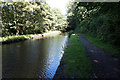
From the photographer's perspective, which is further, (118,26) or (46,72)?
(118,26)

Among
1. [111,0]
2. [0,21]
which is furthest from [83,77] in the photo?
[0,21]

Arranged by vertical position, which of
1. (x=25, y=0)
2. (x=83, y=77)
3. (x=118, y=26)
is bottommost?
(x=83, y=77)

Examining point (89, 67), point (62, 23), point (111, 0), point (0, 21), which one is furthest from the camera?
point (62, 23)

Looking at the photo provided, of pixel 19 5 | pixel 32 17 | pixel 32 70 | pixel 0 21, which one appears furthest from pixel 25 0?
pixel 32 70

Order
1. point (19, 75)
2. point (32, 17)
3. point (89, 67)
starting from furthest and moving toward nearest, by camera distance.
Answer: point (32, 17) < point (19, 75) < point (89, 67)

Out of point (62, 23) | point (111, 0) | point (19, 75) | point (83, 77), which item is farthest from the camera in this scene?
point (62, 23)

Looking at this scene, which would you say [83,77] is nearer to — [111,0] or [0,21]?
[111,0]

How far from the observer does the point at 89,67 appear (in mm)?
4141

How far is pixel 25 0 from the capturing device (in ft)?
72.2

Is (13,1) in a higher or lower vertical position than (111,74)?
higher

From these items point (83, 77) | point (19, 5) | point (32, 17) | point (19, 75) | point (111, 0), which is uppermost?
A: point (19, 5)

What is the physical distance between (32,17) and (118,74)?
25598mm

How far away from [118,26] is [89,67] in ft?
17.0

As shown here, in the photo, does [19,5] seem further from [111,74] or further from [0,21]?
[111,74]
